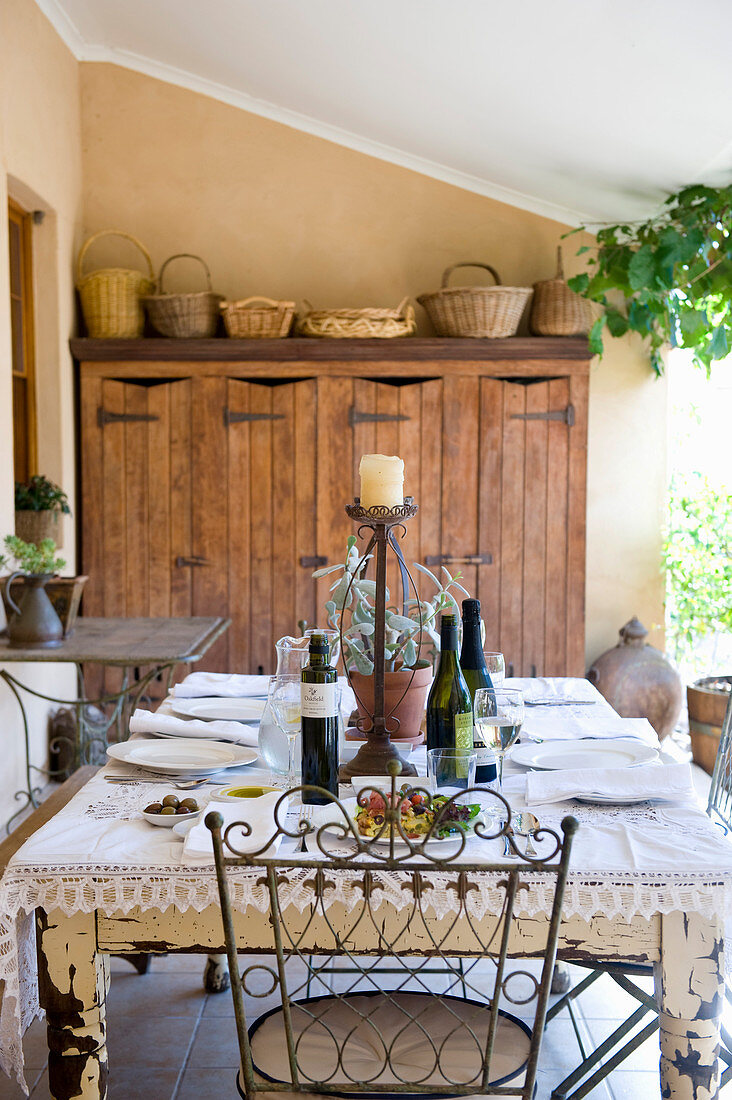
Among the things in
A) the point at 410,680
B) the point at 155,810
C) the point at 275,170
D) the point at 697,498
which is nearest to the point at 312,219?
the point at 275,170

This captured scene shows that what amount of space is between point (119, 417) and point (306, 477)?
90 centimetres

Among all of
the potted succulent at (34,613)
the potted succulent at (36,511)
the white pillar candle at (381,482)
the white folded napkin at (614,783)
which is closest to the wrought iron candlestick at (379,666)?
the white pillar candle at (381,482)

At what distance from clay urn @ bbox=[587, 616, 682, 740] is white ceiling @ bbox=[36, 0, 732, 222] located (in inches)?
81.9

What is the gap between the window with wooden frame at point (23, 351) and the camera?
172 inches

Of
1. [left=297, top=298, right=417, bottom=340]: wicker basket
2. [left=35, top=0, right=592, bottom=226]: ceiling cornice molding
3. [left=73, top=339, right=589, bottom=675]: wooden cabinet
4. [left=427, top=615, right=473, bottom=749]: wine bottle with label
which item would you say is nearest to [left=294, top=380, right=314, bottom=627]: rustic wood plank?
[left=73, top=339, right=589, bottom=675]: wooden cabinet

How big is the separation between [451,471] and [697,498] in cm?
130

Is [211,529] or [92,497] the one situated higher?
[92,497]

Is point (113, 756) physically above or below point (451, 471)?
below

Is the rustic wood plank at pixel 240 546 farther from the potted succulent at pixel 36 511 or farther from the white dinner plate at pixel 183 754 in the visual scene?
the white dinner plate at pixel 183 754

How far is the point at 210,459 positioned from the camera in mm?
4664

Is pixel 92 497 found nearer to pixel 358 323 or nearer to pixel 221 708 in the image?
pixel 358 323

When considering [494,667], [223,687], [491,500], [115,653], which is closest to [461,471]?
[491,500]

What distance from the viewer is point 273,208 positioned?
16.3 feet

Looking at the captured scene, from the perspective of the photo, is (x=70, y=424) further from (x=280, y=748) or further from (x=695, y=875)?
(x=695, y=875)
